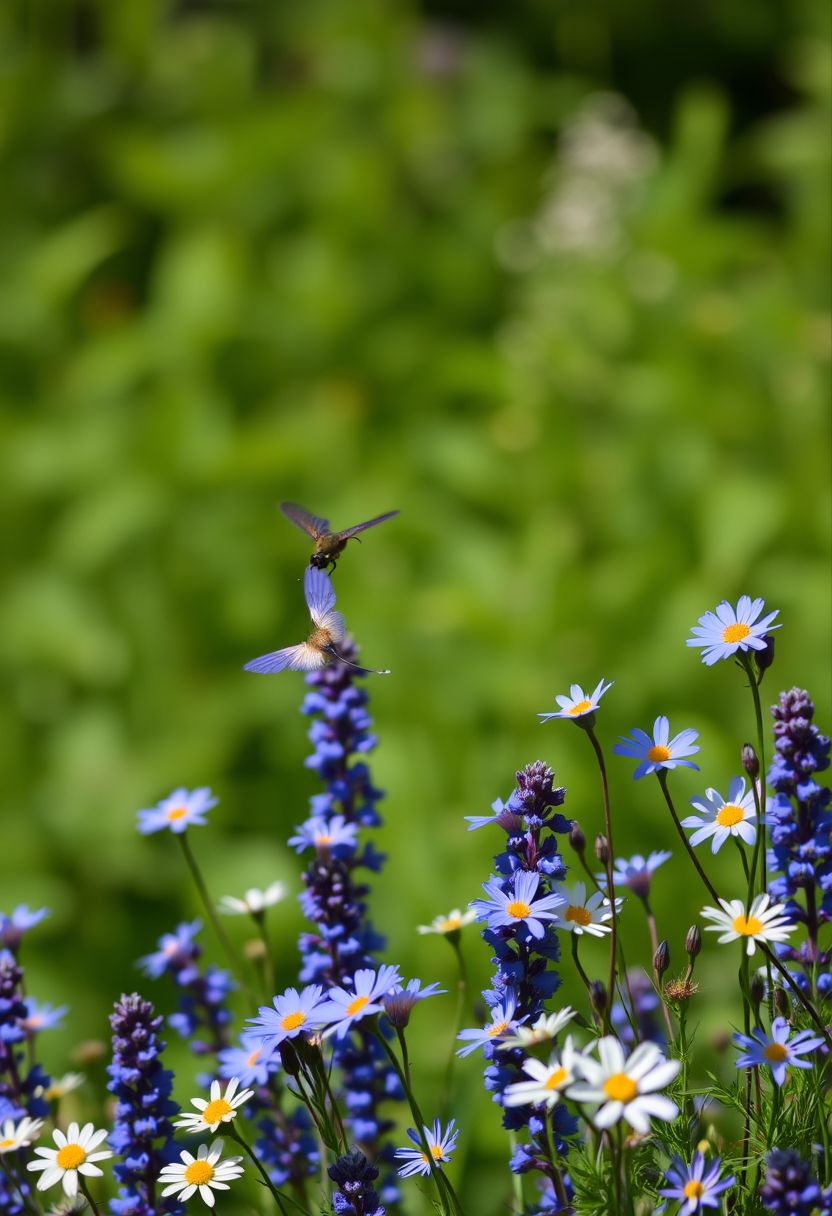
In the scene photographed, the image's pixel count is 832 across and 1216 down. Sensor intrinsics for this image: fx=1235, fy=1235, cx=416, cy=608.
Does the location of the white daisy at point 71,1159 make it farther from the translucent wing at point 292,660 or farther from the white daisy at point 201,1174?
the translucent wing at point 292,660

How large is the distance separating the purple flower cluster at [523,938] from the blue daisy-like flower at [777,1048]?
9 cm

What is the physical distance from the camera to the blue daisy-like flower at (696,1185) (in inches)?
20.6

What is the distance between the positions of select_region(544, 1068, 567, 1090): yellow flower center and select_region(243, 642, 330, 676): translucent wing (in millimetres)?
244

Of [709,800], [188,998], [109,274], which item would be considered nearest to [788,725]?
[709,800]

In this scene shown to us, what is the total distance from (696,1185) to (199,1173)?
23 cm

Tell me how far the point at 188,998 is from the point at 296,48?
11.6 feet

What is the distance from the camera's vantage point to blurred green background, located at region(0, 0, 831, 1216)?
200 cm

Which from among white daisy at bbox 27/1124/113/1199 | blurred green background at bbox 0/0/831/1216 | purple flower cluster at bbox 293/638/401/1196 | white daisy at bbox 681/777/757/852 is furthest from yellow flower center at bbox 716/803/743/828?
blurred green background at bbox 0/0/831/1216

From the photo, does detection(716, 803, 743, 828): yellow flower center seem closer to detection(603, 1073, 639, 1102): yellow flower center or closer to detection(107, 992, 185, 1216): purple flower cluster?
detection(603, 1073, 639, 1102): yellow flower center

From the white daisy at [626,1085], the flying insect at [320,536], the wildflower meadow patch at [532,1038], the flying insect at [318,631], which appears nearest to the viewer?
the white daisy at [626,1085]

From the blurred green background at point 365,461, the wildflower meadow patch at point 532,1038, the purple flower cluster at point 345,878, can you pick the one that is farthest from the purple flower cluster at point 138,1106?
the blurred green background at point 365,461

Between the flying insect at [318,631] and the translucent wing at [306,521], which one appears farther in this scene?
the translucent wing at [306,521]

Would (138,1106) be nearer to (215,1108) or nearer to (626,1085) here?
(215,1108)

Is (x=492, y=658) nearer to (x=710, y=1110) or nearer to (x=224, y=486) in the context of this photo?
(x=224, y=486)
